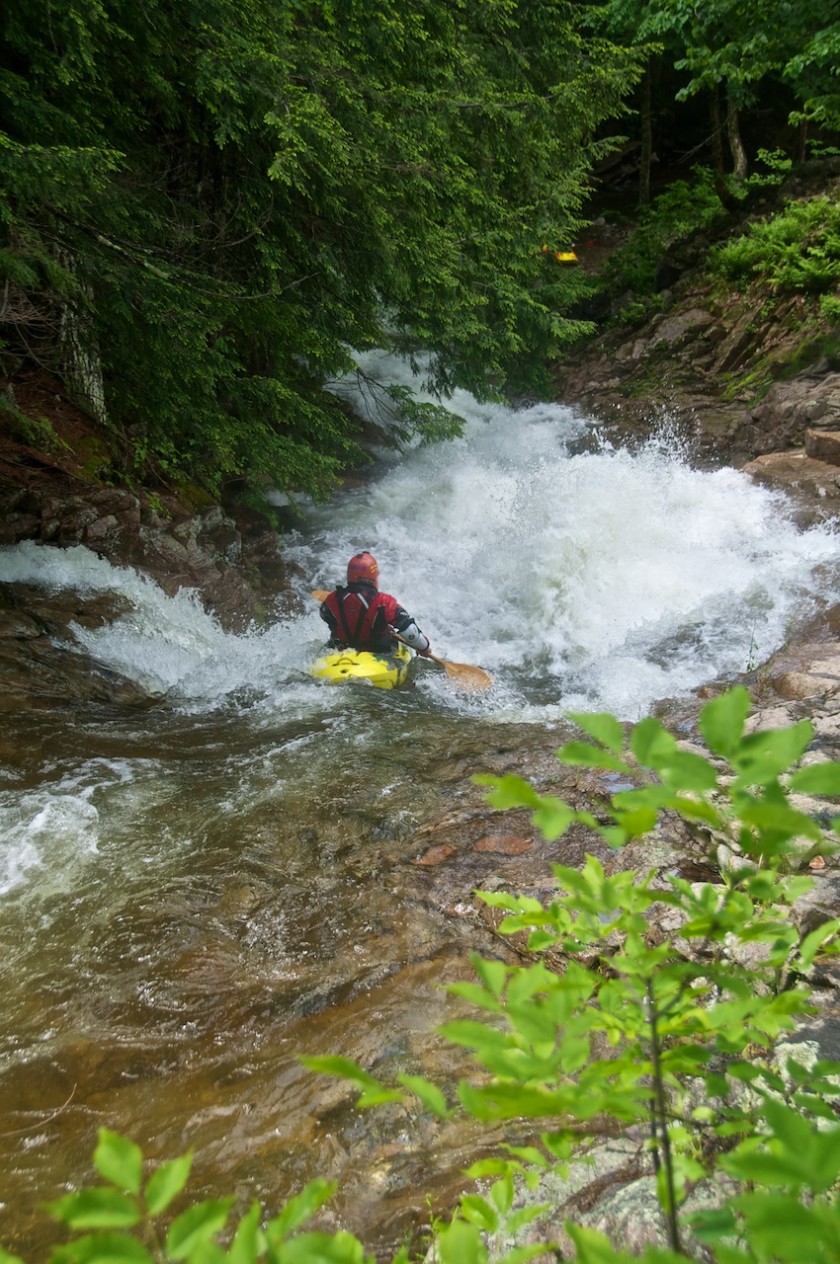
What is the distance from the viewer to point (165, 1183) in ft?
2.42

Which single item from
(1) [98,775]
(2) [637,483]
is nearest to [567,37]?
(2) [637,483]

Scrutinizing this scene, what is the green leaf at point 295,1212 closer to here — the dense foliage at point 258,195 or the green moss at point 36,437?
the dense foliage at point 258,195

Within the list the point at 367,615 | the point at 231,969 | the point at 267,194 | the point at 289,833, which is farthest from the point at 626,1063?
the point at 267,194

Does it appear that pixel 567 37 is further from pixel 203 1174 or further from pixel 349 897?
pixel 203 1174

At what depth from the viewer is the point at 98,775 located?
4.79 meters

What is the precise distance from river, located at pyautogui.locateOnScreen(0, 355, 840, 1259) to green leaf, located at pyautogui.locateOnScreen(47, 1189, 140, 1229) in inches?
63.5

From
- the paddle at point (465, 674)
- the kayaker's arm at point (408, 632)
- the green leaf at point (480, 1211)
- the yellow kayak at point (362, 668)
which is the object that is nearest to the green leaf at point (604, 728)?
the green leaf at point (480, 1211)

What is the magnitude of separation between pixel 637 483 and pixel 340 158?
6666 millimetres

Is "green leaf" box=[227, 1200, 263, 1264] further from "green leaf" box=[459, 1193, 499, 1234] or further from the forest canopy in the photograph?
the forest canopy

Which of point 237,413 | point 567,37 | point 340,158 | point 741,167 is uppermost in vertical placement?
point 741,167

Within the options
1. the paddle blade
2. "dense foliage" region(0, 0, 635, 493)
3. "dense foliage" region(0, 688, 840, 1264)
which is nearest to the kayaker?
the paddle blade

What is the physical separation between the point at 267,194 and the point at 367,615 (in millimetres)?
3991

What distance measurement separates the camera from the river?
94.5 inches

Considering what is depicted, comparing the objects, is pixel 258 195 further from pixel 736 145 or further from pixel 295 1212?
pixel 736 145
